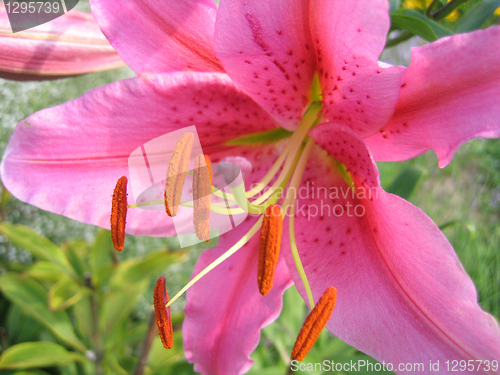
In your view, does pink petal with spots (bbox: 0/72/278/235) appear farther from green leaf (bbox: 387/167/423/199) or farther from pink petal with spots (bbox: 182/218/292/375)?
green leaf (bbox: 387/167/423/199)

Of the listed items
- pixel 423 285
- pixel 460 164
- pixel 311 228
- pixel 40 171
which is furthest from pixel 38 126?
pixel 460 164

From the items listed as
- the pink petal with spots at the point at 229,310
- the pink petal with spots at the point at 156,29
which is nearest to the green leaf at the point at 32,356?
the pink petal with spots at the point at 229,310

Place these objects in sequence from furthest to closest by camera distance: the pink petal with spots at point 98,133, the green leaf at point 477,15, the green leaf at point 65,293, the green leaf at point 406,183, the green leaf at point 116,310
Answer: the green leaf at point 116,310, the green leaf at point 65,293, the green leaf at point 406,183, the green leaf at point 477,15, the pink petal with spots at point 98,133

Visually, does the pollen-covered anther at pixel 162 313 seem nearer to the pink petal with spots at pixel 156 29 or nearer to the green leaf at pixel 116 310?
the pink petal with spots at pixel 156 29

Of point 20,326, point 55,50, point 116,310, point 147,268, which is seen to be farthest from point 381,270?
point 20,326

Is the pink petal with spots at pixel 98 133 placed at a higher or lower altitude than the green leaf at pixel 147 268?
higher

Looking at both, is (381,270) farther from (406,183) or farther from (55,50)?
(55,50)

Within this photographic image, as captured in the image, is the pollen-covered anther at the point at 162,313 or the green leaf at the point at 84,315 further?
the green leaf at the point at 84,315
